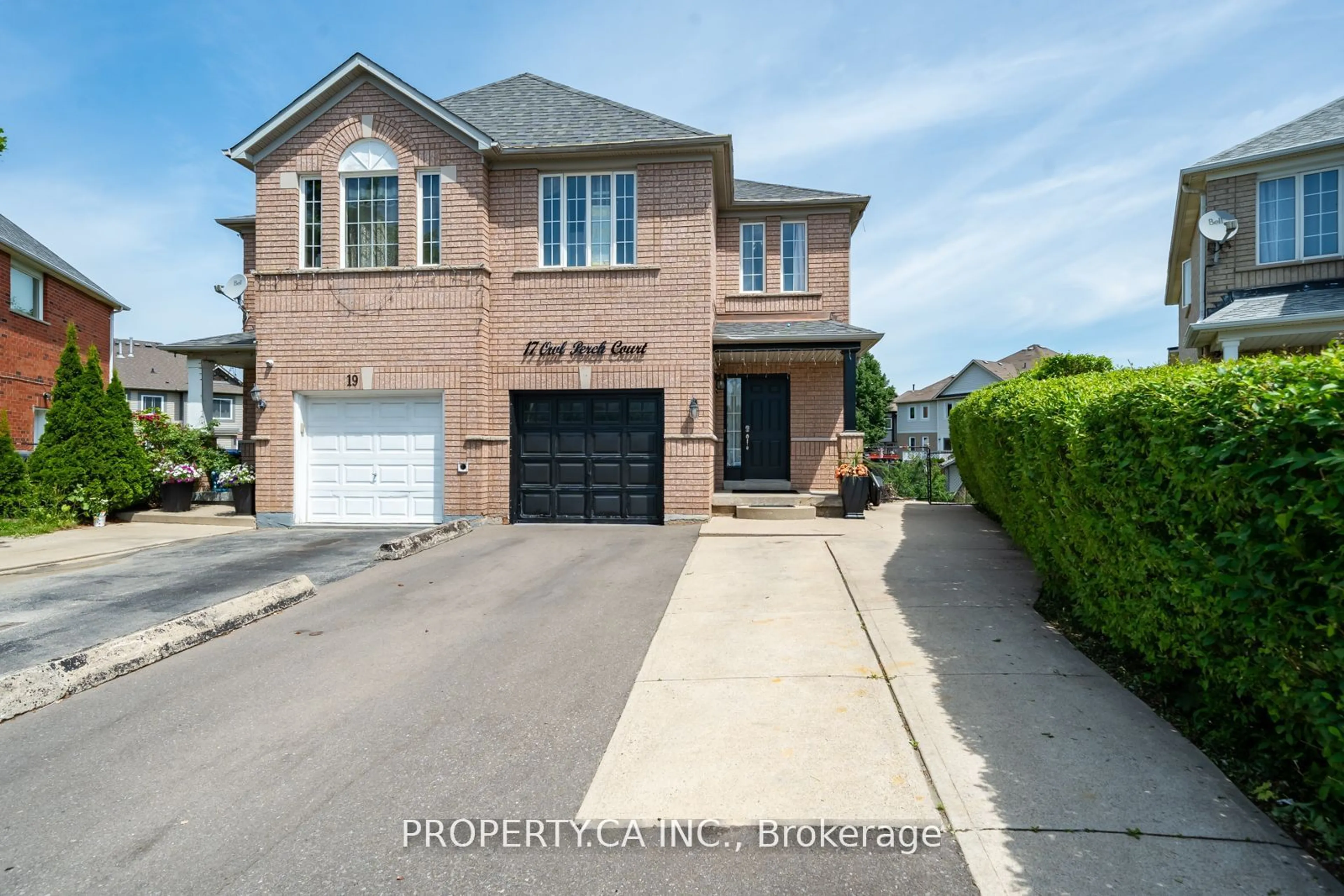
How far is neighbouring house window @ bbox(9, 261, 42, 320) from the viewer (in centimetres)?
1848

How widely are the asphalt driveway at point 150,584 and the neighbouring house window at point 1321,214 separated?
17.6 meters

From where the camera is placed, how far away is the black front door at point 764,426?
1541 centimetres

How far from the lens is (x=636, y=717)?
4.05m

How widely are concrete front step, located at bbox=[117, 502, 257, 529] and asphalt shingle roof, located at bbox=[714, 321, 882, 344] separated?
30.2 ft

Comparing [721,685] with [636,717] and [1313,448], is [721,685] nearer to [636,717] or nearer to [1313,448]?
[636,717]

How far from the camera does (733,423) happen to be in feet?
51.4

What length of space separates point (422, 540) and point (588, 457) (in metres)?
3.47

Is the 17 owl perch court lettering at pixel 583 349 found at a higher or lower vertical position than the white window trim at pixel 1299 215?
lower

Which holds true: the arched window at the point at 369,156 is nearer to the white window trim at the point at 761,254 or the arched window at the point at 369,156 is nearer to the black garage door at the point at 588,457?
the black garage door at the point at 588,457

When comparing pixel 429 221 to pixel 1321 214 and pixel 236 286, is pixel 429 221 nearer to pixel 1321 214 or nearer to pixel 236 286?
pixel 236 286

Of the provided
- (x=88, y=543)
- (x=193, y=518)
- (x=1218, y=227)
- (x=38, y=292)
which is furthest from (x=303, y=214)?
(x=1218, y=227)

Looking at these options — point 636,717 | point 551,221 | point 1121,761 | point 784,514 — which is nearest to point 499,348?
point 551,221

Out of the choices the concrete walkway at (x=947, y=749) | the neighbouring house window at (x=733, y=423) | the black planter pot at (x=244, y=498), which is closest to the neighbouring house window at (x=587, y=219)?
the neighbouring house window at (x=733, y=423)

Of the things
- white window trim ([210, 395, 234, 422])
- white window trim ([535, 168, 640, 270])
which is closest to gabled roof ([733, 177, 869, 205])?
white window trim ([535, 168, 640, 270])
